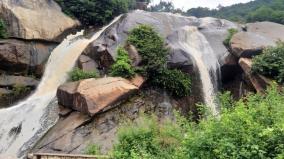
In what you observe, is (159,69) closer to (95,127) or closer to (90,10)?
(95,127)

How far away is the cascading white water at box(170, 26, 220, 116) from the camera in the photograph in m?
20.4

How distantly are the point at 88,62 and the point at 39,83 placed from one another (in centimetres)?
252

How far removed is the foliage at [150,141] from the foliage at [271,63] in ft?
27.2

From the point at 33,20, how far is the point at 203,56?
8.37 metres

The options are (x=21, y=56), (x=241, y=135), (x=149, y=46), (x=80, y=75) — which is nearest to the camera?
(x=241, y=135)

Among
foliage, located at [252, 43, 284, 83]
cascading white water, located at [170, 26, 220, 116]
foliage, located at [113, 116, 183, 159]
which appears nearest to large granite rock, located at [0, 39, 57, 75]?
cascading white water, located at [170, 26, 220, 116]

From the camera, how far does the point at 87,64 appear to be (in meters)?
20.6

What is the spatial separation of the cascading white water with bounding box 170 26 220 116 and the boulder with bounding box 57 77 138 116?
3592 mm

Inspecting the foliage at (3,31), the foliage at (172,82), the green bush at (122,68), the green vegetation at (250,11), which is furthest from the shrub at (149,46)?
the green vegetation at (250,11)

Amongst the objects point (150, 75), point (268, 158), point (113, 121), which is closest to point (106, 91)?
point (113, 121)

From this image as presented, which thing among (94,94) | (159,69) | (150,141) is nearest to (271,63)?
(159,69)

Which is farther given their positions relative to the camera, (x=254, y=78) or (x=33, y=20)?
(x=33, y=20)

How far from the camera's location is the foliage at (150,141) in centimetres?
1038

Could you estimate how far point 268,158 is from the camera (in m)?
7.46
